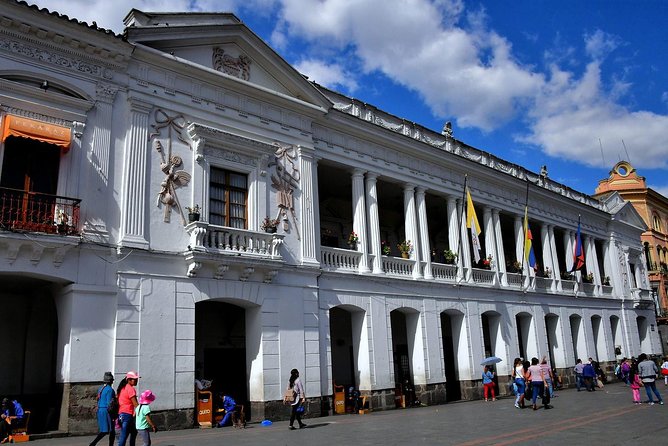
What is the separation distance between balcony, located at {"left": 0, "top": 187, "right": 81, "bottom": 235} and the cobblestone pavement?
15.6 ft

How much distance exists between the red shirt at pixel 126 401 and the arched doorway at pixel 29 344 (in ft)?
18.7

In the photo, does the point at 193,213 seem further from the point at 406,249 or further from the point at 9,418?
the point at 406,249

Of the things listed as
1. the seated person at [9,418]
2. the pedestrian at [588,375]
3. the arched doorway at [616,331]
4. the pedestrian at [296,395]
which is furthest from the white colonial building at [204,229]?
the arched doorway at [616,331]

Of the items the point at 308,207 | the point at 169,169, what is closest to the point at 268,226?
the point at 308,207

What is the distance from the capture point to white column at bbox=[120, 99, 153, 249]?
595 inches

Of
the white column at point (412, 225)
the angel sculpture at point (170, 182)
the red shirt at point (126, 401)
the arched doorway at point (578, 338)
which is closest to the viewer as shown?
the red shirt at point (126, 401)

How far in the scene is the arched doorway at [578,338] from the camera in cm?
3272

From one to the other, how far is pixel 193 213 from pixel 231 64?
5416 millimetres

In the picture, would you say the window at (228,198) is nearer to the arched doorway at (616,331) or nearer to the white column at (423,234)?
the white column at (423,234)

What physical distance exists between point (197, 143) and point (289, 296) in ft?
17.9

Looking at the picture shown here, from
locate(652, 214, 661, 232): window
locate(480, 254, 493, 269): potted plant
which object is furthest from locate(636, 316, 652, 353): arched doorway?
locate(480, 254, 493, 269): potted plant

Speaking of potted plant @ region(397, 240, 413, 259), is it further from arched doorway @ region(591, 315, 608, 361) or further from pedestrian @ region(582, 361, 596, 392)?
arched doorway @ region(591, 315, 608, 361)

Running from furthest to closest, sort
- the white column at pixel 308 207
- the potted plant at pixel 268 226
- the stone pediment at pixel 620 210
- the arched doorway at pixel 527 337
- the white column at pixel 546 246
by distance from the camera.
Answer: the stone pediment at pixel 620 210
the white column at pixel 546 246
the arched doorway at pixel 527 337
the white column at pixel 308 207
the potted plant at pixel 268 226

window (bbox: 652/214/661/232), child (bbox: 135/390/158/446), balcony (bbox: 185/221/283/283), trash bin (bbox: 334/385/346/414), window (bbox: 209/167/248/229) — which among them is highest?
window (bbox: 652/214/661/232)
